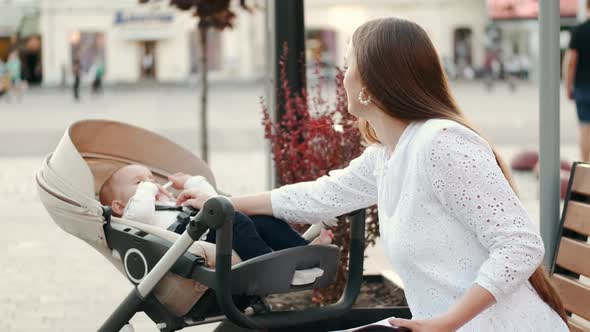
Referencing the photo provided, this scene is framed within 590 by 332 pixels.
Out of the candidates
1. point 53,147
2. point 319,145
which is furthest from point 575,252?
point 53,147

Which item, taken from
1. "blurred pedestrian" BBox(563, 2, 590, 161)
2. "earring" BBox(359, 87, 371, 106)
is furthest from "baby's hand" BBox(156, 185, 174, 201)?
"blurred pedestrian" BBox(563, 2, 590, 161)

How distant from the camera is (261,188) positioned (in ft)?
35.3

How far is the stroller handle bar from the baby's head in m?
0.71

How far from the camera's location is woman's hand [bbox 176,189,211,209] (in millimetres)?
3254

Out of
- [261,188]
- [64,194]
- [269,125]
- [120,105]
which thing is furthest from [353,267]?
[120,105]

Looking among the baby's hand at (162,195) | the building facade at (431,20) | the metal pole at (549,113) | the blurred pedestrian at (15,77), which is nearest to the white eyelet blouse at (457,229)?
the baby's hand at (162,195)

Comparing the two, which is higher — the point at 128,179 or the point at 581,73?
the point at 128,179

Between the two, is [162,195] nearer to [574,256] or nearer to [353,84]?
[353,84]

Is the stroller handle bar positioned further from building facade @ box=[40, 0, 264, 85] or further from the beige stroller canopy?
building facade @ box=[40, 0, 264, 85]

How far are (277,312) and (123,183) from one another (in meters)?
0.74

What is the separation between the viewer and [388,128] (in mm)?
2604

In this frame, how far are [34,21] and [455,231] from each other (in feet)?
164

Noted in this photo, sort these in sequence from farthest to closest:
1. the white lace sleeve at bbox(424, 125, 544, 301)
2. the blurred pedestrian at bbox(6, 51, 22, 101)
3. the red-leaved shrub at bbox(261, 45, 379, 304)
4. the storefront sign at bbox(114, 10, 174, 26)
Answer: the storefront sign at bbox(114, 10, 174, 26)
the blurred pedestrian at bbox(6, 51, 22, 101)
the red-leaved shrub at bbox(261, 45, 379, 304)
the white lace sleeve at bbox(424, 125, 544, 301)

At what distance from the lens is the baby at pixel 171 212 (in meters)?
3.12
